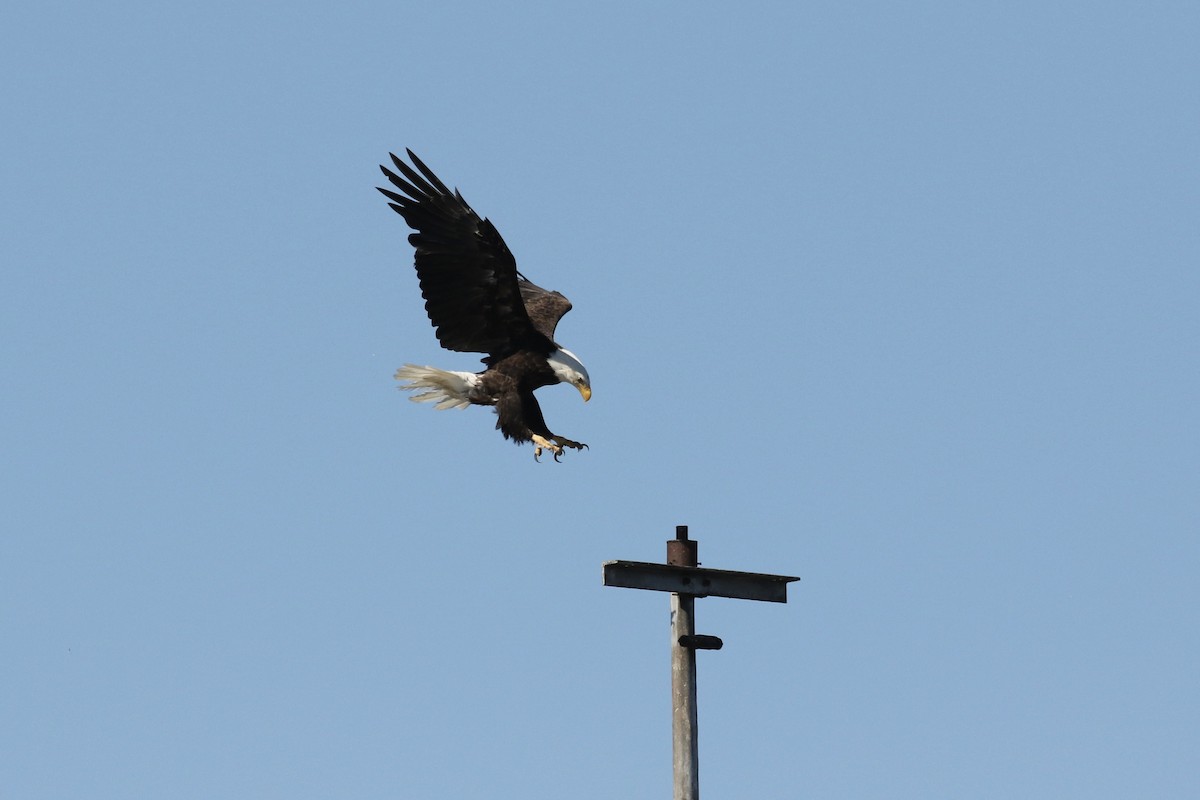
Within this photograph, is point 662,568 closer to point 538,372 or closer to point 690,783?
point 690,783

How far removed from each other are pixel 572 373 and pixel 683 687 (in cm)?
302

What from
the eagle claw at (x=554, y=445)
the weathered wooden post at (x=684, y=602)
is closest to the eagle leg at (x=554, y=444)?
the eagle claw at (x=554, y=445)

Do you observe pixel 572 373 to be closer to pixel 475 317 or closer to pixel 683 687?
pixel 475 317

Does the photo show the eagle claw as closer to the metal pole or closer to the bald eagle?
the bald eagle

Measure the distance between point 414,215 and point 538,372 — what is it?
40.8 inches

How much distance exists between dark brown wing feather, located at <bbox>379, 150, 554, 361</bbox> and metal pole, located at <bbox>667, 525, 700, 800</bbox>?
2903 mm

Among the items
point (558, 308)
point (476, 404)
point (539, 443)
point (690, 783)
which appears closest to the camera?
point (690, 783)

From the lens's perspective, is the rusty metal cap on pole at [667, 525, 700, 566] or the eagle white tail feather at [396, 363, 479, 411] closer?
the rusty metal cap on pole at [667, 525, 700, 566]

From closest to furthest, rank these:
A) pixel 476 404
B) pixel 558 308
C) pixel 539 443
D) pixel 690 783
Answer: pixel 690 783
pixel 539 443
pixel 476 404
pixel 558 308

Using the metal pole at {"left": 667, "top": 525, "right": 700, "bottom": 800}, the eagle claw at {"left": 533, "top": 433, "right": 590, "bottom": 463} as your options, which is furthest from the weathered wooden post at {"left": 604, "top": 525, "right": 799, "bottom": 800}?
the eagle claw at {"left": 533, "top": 433, "right": 590, "bottom": 463}

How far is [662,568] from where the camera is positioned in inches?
225

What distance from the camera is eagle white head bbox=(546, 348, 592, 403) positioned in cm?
853

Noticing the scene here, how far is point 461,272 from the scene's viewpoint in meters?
8.49

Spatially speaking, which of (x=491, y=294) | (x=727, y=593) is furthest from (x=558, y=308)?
(x=727, y=593)
